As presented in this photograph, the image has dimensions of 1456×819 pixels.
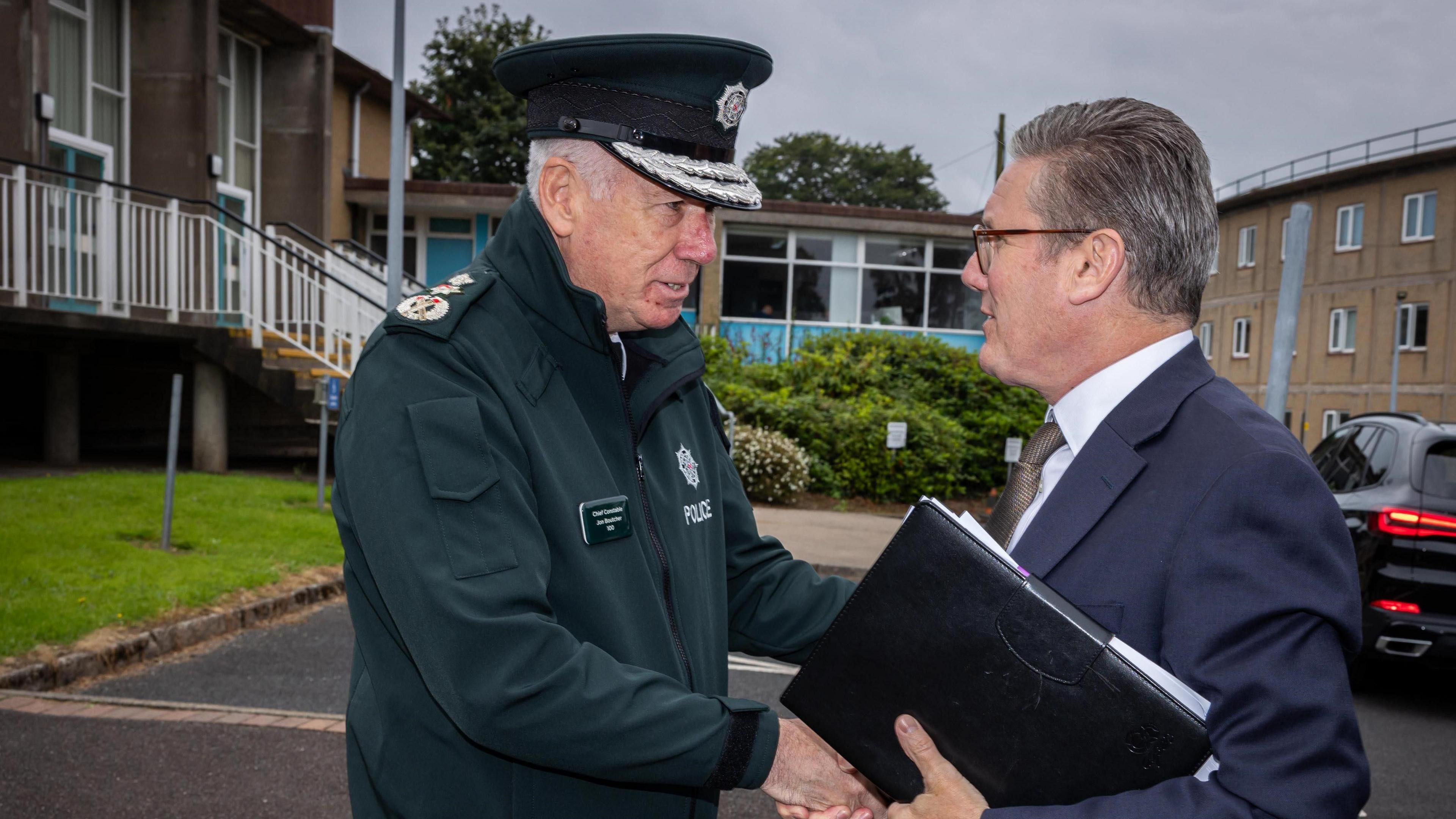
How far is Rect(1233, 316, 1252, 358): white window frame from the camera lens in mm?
37281

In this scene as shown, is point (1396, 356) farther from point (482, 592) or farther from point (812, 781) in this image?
point (482, 592)

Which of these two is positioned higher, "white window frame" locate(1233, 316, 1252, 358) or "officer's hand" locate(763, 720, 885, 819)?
"white window frame" locate(1233, 316, 1252, 358)

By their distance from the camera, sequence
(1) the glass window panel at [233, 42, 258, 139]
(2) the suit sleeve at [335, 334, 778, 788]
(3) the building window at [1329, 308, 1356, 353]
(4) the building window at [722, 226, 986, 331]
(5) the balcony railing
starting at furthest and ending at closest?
1. (3) the building window at [1329, 308, 1356, 353]
2. (4) the building window at [722, 226, 986, 331]
3. (1) the glass window panel at [233, 42, 258, 139]
4. (5) the balcony railing
5. (2) the suit sleeve at [335, 334, 778, 788]

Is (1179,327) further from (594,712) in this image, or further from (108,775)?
(108,775)

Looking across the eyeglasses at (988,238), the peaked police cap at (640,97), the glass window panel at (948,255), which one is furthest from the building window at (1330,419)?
the peaked police cap at (640,97)

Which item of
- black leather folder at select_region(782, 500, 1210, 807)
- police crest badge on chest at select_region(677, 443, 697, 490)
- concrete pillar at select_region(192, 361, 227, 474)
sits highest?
police crest badge on chest at select_region(677, 443, 697, 490)

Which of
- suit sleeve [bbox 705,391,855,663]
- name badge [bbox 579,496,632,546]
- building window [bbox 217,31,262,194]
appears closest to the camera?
name badge [bbox 579,496,632,546]

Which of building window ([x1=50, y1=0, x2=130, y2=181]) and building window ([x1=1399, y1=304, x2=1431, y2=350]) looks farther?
building window ([x1=1399, y1=304, x2=1431, y2=350])

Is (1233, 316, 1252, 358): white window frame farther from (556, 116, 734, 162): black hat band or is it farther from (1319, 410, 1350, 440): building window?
(556, 116, 734, 162): black hat band

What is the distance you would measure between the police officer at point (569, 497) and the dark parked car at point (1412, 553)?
5098mm

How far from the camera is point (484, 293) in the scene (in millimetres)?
1931

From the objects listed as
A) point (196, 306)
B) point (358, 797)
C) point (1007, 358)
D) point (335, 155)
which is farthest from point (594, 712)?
point (335, 155)

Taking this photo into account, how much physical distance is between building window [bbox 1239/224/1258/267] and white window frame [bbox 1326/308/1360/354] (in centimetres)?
384

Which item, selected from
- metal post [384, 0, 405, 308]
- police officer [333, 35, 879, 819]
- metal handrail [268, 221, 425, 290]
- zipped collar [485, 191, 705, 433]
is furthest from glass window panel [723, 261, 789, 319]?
zipped collar [485, 191, 705, 433]
